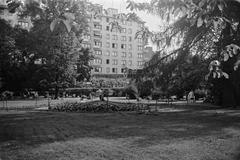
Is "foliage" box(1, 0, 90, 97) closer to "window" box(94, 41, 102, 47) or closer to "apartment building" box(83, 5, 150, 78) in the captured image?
"apartment building" box(83, 5, 150, 78)

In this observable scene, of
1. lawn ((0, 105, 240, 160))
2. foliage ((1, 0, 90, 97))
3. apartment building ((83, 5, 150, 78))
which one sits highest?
apartment building ((83, 5, 150, 78))

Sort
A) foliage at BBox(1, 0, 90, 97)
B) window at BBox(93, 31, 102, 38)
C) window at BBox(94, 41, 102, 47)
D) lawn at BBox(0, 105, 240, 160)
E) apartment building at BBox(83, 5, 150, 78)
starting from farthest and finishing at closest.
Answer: window at BBox(94, 41, 102, 47) < apartment building at BBox(83, 5, 150, 78) < window at BBox(93, 31, 102, 38) < foliage at BBox(1, 0, 90, 97) < lawn at BBox(0, 105, 240, 160)

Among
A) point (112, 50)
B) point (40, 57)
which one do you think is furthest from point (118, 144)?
→ point (112, 50)

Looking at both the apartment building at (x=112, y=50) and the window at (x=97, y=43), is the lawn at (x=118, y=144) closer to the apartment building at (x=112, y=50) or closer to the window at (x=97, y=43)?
the apartment building at (x=112, y=50)

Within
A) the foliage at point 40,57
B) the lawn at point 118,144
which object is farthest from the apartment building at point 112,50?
the lawn at point 118,144

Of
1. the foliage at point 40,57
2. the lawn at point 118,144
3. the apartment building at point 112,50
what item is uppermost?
the apartment building at point 112,50

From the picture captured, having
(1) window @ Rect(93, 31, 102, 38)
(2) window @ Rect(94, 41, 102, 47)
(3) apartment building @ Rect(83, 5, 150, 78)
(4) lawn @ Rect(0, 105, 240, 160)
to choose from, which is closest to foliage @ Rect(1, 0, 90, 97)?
(4) lawn @ Rect(0, 105, 240, 160)

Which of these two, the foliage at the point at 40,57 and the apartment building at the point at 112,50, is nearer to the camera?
the foliage at the point at 40,57

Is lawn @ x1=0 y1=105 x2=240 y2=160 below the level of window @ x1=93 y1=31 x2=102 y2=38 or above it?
below

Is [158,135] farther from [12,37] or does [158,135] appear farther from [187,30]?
[12,37]

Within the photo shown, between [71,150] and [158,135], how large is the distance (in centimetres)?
279

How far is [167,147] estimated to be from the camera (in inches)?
243

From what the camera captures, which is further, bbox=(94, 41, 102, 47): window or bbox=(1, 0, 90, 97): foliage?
bbox=(94, 41, 102, 47): window

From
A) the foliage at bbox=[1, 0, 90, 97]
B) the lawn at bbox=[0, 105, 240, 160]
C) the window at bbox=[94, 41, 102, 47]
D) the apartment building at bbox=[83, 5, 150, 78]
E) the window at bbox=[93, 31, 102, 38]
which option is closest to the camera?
the lawn at bbox=[0, 105, 240, 160]
